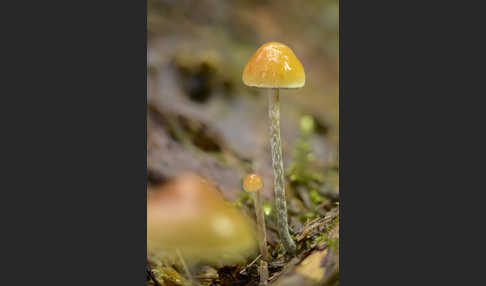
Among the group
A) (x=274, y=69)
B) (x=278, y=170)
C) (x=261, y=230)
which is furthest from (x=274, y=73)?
(x=261, y=230)

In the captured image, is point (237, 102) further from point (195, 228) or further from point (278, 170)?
point (195, 228)

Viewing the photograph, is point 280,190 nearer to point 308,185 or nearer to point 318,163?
point 308,185

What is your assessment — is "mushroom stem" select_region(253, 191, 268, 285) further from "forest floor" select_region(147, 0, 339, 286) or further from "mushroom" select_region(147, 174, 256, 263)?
"forest floor" select_region(147, 0, 339, 286)

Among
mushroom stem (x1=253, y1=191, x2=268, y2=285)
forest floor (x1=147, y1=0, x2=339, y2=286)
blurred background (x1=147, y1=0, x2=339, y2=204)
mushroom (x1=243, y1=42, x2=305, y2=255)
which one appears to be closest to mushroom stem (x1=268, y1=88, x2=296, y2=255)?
mushroom (x1=243, y1=42, x2=305, y2=255)

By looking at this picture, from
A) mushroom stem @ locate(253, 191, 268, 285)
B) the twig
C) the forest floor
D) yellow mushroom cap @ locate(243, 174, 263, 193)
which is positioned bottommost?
the twig

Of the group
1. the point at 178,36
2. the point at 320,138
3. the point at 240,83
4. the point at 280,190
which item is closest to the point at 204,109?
the point at 240,83

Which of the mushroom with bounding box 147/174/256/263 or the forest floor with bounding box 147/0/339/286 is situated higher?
the forest floor with bounding box 147/0/339/286
